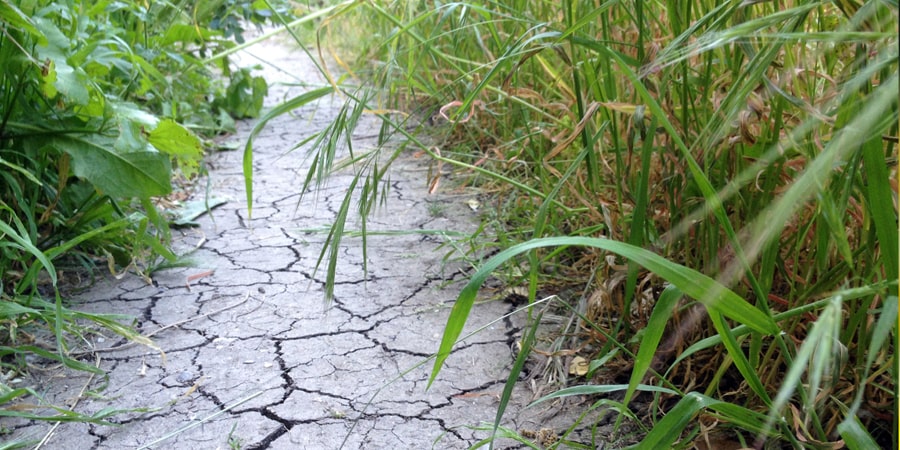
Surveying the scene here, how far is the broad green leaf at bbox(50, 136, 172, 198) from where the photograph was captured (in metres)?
2.07

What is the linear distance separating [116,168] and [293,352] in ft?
2.19

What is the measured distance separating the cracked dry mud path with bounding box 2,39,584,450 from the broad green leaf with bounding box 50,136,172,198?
290 millimetres

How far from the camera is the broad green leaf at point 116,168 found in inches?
81.5

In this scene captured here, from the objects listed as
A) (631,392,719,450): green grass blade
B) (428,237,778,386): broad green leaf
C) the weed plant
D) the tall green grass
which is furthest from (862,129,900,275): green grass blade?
the weed plant

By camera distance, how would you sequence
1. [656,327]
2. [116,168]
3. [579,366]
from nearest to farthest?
1. [656,327]
2. [579,366]
3. [116,168]

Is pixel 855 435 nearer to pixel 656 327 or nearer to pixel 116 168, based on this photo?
pixel 656 327

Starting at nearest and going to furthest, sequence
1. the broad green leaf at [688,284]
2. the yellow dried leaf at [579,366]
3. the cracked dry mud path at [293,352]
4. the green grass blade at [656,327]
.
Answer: the broad green leaf at [688,284], the green grass blade at [656,327], the cracked dry mud path at [293,352], the yellow dried leaf at [579,366]

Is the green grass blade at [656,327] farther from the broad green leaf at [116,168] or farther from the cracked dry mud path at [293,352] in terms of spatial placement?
the broad green leaf at [116,168]

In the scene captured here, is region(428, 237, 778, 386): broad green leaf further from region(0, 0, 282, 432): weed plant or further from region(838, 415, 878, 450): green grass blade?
region(0, 0, 282, 432): weed plant

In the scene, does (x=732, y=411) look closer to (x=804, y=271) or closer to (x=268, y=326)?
(x=804, y=271)

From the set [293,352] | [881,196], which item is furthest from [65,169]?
[881,196]

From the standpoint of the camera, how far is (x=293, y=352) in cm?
190

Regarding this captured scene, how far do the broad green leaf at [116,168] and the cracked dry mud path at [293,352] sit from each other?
29cm

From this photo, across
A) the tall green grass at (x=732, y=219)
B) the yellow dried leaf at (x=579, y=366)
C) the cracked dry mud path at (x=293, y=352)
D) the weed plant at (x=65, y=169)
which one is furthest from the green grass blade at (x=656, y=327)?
the weed plant at (x=65, y=169)
